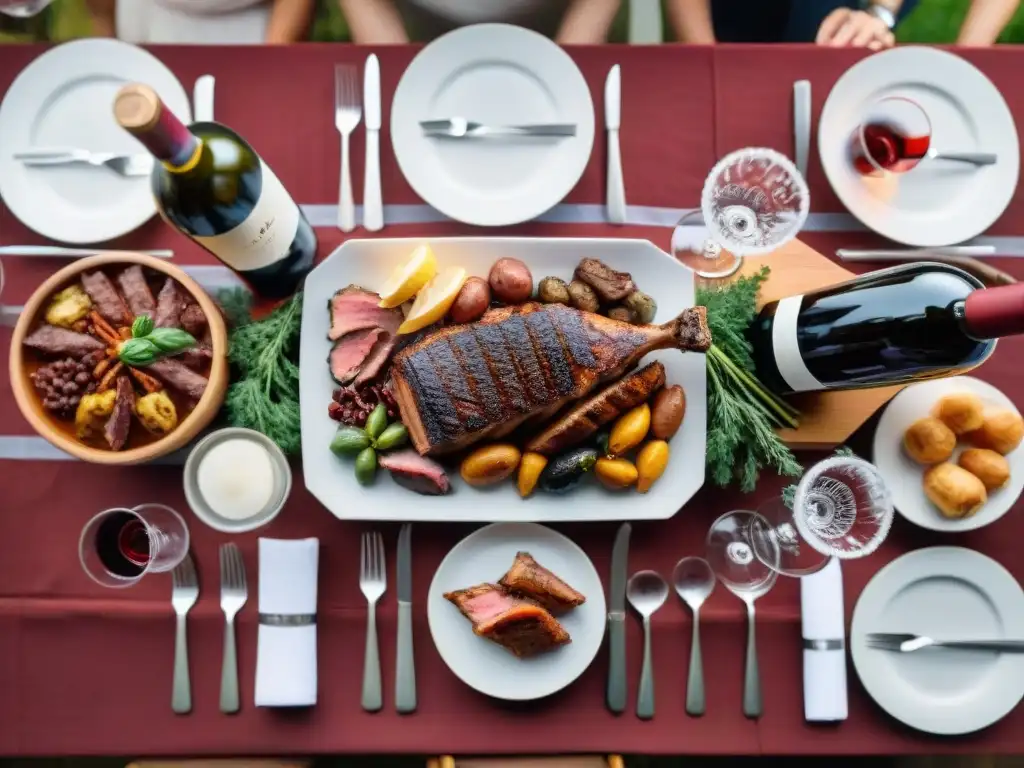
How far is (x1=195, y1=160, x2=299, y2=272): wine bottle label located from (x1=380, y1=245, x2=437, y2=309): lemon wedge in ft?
0.60

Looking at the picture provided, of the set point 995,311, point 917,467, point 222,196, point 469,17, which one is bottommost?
point 917,467

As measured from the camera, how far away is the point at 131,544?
4.24 ft

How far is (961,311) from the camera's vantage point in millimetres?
1011

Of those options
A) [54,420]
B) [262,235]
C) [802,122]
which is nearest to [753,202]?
[802,122]

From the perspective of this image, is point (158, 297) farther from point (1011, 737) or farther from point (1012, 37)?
point (1012, 37)

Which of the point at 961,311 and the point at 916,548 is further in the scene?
the point at 916,548

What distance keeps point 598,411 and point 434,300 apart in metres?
0.34

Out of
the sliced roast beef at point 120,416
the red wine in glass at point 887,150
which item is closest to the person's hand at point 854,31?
Result: the red wine in glass at point 887,150

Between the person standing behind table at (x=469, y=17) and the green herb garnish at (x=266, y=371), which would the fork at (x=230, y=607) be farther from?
the person standing behind table at (x=469, y=17)

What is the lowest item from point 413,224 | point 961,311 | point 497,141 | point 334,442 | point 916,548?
point 916,548

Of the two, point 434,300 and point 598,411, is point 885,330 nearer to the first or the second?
point 598,411

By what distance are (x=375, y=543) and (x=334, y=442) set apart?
0.20 m

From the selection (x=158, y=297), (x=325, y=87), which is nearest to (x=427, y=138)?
(x=325, y=87)

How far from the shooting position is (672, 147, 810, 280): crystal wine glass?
122cm
